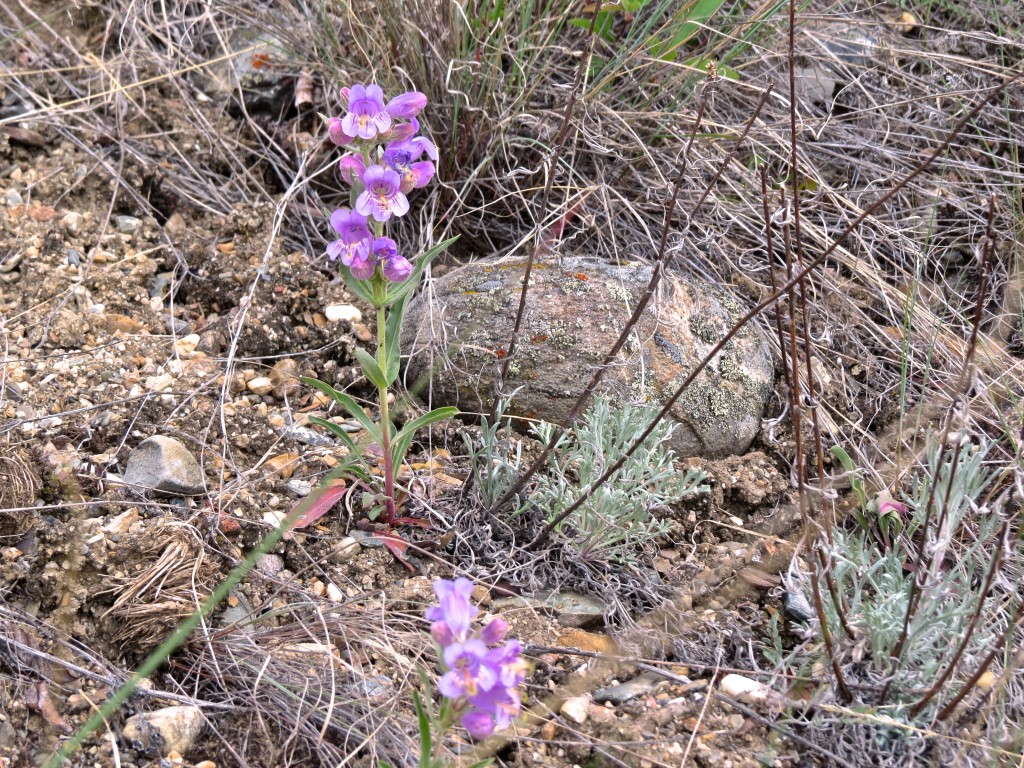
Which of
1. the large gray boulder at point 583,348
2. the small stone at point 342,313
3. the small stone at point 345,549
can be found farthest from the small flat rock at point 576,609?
the small stone at point 342,313

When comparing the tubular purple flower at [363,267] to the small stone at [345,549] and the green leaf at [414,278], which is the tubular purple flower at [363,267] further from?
the small stone at [345,549]

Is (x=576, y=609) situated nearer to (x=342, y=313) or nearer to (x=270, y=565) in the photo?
(x=270, y=565)

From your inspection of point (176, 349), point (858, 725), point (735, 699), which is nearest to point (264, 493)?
point (176, 349)

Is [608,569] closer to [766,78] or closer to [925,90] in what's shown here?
[766,78]

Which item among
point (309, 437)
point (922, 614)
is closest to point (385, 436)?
point (309, 437)

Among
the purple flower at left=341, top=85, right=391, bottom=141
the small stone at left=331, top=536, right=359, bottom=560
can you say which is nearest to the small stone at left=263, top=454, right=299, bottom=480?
the small stone at left=331, top=536, right=359, bottom=560

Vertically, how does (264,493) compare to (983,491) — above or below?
below
